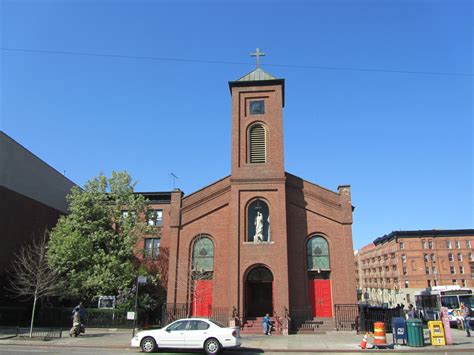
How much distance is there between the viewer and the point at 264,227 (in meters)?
27.2

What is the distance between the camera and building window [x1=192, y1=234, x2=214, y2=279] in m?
27.2

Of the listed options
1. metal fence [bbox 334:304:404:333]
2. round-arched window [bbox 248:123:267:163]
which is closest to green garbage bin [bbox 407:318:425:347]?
metal fence [bbox 334:304:404:333]

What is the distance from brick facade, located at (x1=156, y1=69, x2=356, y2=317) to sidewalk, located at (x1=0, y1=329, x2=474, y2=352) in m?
3.77

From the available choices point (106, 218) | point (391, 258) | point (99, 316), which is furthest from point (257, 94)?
point (391, 258)

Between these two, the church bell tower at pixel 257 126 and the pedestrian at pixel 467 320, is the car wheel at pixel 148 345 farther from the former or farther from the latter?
the pedestrian at pixel 467 320

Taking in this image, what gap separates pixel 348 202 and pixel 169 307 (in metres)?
13.9

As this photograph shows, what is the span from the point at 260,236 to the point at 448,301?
16723 millimetres

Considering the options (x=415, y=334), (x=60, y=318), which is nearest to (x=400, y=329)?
(x=415, y=334)

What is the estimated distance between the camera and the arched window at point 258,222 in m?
26.7

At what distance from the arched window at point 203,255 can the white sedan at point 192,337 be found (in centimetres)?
1053

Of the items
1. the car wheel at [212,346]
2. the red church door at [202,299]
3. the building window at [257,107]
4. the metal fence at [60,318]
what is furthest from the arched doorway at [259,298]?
the building window at [257,107]

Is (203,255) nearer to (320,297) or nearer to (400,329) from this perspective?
(320,297)

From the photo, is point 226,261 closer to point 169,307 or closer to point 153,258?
point 169,307

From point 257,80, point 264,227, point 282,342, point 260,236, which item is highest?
point 257,80
